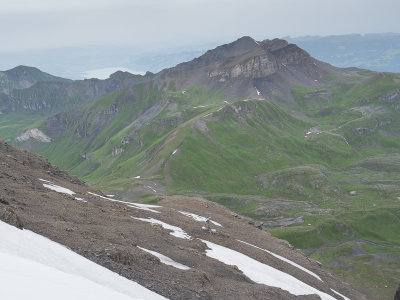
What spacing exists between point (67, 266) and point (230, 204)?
164 metres

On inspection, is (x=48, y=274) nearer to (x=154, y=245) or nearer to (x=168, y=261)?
(x=168, y=261)

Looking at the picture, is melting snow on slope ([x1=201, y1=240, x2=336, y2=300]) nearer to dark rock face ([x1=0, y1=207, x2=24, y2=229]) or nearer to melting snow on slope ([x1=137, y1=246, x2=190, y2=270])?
melting snow on slope ([x1=137, y1=246, x2=190, y2=270])

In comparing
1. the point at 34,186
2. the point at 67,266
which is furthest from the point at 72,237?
the point at 34,186

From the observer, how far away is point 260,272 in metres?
44.1

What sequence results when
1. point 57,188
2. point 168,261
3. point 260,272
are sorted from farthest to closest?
point 57,188, point 260,272, point 168,261

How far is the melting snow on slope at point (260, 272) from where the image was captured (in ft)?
137

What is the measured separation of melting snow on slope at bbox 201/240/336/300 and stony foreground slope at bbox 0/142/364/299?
22 centimetres

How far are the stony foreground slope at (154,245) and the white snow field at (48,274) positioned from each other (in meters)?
→ 1.81

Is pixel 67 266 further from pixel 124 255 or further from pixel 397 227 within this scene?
pixel 397 227

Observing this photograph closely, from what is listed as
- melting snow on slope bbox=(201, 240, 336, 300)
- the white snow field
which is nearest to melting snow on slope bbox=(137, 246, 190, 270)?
the white snow field

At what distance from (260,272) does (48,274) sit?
3176 centimetres

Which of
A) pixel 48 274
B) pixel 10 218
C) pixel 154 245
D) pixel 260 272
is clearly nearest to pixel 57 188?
pixel 154 245

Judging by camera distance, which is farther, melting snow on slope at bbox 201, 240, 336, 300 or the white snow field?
melting snow on slope at bbox 201, 240, 336, 300

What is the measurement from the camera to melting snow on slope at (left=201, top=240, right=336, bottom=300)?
41.8m
